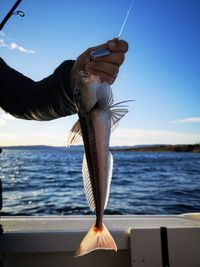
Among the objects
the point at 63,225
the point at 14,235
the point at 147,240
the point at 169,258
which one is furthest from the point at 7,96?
the point at 169,258

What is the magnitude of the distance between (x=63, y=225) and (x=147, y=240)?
1231 millimetres

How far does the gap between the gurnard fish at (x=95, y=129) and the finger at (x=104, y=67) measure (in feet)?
0.22

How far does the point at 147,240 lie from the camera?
3.78m

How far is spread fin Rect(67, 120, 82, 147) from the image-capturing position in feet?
7.98

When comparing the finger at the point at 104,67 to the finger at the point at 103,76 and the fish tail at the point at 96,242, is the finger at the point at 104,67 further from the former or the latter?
the fish tail at the point at 96,242

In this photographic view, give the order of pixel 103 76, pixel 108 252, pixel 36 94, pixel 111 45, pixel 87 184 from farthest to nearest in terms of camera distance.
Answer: pixel 108 252
pixel 36 94
pixel 87 184
pixel 103 76
pixel 111 45

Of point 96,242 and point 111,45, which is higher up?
point 111,45

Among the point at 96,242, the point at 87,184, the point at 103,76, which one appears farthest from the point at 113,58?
the point at 96,242

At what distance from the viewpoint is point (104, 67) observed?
7.63ft

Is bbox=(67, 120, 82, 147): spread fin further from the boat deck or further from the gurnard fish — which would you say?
the boat deck

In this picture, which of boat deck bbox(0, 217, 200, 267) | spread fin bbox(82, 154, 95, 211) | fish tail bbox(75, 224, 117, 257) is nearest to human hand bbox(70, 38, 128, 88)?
spread fin bbox(82, 154, 95, 211)

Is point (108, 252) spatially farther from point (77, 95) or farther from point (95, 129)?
point (77, 95)

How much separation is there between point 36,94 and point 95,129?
3.50ft

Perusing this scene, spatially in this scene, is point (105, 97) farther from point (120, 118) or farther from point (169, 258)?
point (169, 258)
